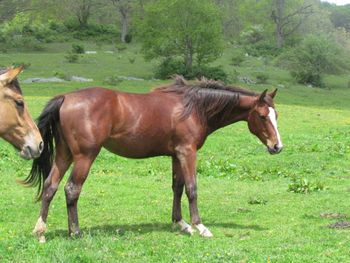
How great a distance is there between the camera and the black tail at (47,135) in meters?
8.48

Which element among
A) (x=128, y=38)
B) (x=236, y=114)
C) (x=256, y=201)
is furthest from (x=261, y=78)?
(x=236, y=114)

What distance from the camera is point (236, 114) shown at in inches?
385

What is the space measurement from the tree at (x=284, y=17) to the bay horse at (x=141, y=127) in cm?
6583

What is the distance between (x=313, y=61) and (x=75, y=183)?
147ft

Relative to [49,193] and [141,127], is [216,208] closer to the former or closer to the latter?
[141,127]

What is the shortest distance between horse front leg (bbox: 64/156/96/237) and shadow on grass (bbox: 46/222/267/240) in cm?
18

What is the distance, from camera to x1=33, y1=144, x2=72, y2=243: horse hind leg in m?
8.22

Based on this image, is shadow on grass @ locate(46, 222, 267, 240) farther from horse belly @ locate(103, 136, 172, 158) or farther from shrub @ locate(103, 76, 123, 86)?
shrub @ locate(103, 76, 123, 86)

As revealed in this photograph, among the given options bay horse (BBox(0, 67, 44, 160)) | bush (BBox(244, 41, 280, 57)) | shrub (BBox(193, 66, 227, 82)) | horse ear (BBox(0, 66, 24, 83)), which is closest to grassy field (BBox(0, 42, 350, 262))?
bay horse (BBox(0, 67, 44, 160))

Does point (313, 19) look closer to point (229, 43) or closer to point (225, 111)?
point (229, 43)

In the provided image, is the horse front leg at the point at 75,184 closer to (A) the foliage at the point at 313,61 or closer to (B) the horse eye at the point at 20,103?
(B) the horse eye at the point at 20,103

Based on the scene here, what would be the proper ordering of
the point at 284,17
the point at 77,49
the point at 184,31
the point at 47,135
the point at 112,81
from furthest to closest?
the point at 284,17, the point at 77,49, the point at 184,31, the point at 112,81, the point at 47,135

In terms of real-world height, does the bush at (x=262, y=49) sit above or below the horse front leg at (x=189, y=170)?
below

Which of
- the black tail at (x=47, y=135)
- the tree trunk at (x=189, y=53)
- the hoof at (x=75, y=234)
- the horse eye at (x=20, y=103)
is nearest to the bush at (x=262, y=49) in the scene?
the tree trunk at (x=189, y=53)
